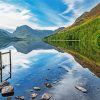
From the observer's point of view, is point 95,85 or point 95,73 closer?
point 95,85

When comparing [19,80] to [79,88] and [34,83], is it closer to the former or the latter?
[34,83]

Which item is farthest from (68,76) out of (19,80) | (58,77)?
(19,80)

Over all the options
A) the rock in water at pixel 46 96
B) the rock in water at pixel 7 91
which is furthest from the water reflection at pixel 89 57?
the rock in water at pixel 7 91

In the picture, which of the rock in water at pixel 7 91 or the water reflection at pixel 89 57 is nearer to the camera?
the rock in water at pixel 7 91

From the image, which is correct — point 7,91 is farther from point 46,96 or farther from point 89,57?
point 89,57

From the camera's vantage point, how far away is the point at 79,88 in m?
32.4

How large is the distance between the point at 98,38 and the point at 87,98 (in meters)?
131

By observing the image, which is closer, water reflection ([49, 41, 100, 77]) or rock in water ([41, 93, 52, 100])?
rock in water ([41, 93, 52, 100])

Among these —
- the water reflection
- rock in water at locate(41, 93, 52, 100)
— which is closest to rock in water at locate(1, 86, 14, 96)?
rock in water at locate(41, 93, 52, 100)

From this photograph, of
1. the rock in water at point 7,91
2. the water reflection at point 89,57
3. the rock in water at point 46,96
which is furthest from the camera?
the water reflection at point 89,57

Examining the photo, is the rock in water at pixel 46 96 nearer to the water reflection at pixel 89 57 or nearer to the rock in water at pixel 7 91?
the rock in water at pixel 7 91

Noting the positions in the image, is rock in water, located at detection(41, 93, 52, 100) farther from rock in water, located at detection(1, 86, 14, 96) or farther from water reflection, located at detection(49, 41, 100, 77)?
water reflection, located at detection(49, 41, 100, 77)

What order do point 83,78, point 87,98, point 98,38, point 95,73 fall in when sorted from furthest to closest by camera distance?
point 98,38 < point 95,73 < point 83,78 < point 87,98

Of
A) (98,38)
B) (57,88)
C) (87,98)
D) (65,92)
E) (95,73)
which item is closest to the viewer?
(87,98)
